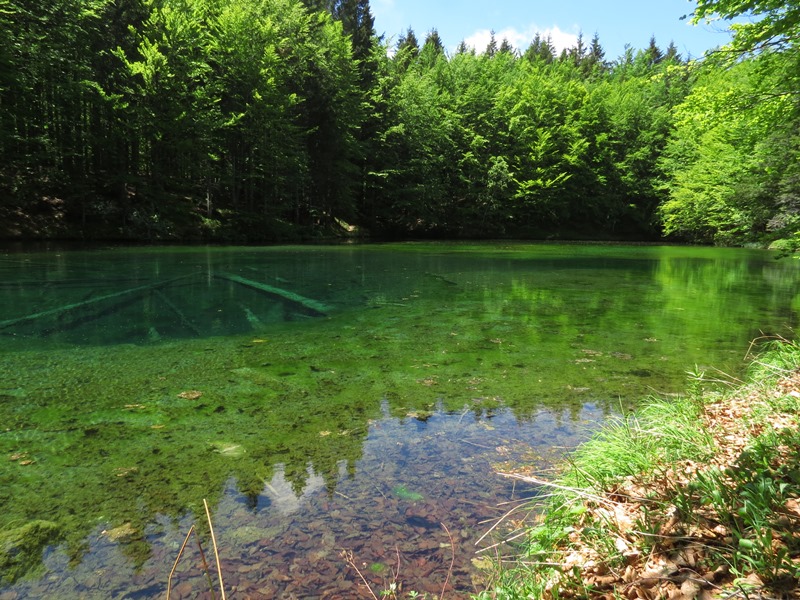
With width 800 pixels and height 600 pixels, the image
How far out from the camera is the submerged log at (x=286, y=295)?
9.78 m

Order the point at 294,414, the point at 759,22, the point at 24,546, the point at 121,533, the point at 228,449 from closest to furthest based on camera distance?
the point at 24,546, the point at 121,533, the point at 228,449, the point at 294,414, the point at 759,22

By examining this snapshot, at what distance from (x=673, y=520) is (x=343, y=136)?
35598mm

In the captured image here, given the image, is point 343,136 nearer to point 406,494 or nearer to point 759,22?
point 759,22

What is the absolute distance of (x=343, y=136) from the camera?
115 feet

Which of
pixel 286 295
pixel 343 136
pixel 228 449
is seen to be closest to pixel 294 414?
pixel 228 449

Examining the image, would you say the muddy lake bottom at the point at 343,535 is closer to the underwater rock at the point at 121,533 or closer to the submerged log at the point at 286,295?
the underwater rock at the point at 121,533

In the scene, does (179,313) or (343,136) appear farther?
(343,136)

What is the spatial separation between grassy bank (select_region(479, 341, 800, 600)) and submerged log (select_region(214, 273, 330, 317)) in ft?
22.6

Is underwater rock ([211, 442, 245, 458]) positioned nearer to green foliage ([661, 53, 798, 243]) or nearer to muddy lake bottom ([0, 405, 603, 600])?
muddy lake bottom ([0, 405, 603, 600])

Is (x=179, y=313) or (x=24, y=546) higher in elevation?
(x=179, y=313)

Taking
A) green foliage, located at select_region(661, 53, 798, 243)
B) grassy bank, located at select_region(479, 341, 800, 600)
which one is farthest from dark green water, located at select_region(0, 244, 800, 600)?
green foliage, located at select_region(661, 53, 798, 243)

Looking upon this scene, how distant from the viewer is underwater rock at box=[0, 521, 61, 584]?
95.7 inches

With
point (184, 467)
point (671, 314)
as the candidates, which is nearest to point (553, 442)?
point (184, 467)

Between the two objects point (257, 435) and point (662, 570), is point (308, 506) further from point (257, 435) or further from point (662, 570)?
point (662, 570)
